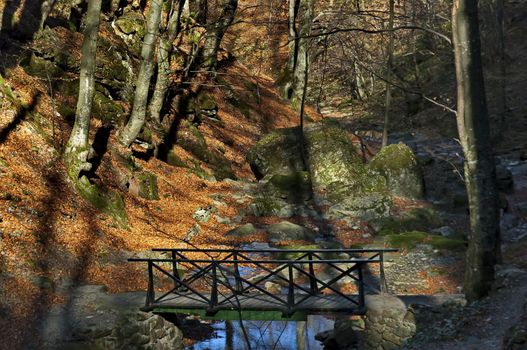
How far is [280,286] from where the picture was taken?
1338cm

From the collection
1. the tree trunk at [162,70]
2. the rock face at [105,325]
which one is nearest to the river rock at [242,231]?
the rock face at [105,325]

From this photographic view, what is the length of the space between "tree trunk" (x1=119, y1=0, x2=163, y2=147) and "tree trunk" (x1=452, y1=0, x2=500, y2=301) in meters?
11.1

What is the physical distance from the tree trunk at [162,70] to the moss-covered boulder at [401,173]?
925 cm

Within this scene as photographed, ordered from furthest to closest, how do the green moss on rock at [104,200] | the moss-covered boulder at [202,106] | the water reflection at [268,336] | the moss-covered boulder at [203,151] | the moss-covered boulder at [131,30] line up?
the moss-covered boulder at [202,106] < the moss-covered boulder at [131,30] < the moss-covered boulder at [203,151] < the green moss on rock at [104,200] < the water reflection at [268,336]

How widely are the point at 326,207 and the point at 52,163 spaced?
A: 10.5 meters

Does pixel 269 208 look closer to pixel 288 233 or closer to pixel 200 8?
pixel 288 233

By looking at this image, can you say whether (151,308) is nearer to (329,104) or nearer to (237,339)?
(237,339)

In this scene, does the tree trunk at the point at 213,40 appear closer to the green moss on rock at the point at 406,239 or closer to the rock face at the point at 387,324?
the green moss on rock at the point at 406,239

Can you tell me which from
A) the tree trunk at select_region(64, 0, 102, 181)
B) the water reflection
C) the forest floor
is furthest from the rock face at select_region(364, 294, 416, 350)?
the tree trunk at select_region(64, 0, 102, 181)

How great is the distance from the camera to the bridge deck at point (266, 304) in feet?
30.7

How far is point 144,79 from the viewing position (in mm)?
17625

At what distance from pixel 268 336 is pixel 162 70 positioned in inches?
444

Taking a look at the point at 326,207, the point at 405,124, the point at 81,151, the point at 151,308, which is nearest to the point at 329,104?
the point at 405,124

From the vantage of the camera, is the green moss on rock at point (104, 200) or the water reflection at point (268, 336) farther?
the green moss on rock at point (104, 200)
